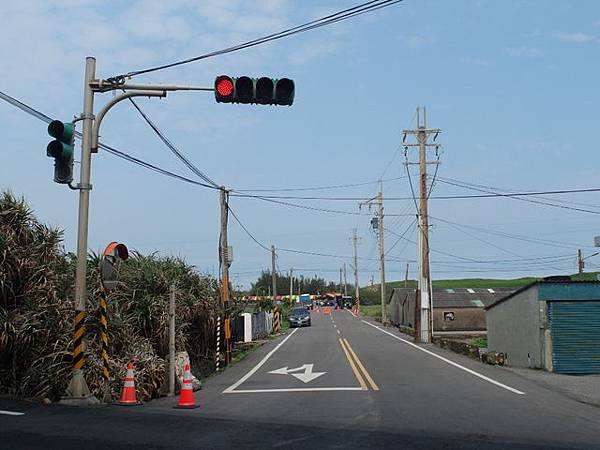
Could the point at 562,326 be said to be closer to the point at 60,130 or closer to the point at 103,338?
the point at 103,338

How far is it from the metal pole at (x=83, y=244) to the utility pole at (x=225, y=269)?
12587 millimetres

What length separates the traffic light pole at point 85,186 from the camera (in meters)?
13.0

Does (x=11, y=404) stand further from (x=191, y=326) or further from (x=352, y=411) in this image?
(x=191, y=326)

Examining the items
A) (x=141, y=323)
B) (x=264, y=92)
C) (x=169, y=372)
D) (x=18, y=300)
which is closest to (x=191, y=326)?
(x=141, y=323)

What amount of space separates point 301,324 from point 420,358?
3559cm

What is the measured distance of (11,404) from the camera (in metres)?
12.2

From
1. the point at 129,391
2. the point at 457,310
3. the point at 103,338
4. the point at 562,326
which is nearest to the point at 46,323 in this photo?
the point at 103,338

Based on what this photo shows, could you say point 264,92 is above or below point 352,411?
above

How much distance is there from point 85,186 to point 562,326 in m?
14.9

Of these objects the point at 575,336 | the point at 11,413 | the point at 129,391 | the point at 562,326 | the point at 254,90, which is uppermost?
the point at 254,90

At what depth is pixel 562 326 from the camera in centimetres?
2128

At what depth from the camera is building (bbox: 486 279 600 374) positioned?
20.9 metres

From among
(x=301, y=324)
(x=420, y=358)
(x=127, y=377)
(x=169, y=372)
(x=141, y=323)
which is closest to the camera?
(x=127, y=377)

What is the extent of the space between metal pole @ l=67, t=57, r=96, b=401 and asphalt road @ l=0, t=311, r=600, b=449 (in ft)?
3.00
